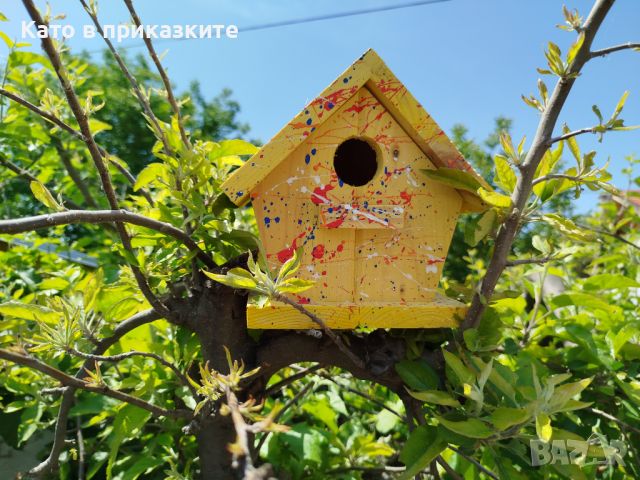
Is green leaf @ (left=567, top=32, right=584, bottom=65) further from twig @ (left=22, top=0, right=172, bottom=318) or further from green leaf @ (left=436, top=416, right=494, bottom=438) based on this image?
twig @ (left=22, top=0, right=172, bottom=318)

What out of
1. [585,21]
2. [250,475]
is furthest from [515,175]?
[250,475]

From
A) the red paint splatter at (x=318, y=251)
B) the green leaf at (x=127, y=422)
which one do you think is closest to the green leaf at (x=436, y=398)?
the red paint splatter at (x=318, y=251)

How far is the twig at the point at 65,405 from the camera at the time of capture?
1.02m

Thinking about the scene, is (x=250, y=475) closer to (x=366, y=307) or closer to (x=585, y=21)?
(x=366, y=307)

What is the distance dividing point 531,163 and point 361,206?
0.38 m

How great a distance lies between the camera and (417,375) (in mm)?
1130

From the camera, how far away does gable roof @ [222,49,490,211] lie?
1.04 meters

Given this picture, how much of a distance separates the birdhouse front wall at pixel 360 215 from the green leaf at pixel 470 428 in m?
0.30

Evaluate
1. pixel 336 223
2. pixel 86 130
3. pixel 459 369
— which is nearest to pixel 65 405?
pixel 86 130

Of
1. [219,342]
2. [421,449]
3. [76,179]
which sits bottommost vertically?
[421,449]

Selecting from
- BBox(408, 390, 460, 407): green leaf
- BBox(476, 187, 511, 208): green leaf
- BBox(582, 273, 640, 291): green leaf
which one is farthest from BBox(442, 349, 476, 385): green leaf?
BBox(582, 273, 640, 291): green leaf

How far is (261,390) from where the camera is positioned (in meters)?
1.24

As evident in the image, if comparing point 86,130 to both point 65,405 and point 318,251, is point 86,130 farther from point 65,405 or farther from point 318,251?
point 65,405

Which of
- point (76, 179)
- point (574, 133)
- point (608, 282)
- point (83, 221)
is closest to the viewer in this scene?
point (83, 221)
